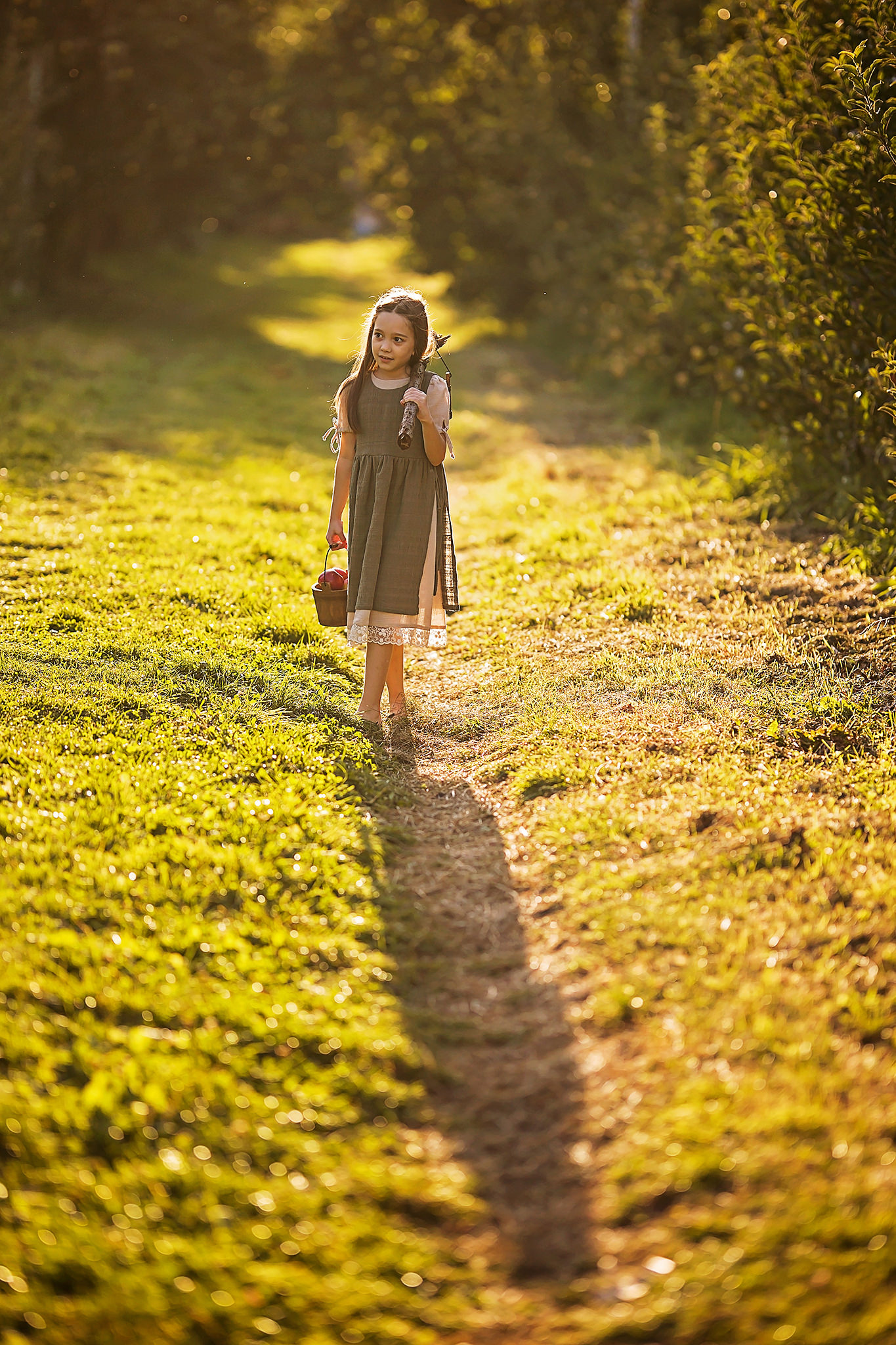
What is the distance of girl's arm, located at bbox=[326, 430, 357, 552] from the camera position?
15.4 ft

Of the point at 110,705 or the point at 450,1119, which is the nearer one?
the point at 450,1119

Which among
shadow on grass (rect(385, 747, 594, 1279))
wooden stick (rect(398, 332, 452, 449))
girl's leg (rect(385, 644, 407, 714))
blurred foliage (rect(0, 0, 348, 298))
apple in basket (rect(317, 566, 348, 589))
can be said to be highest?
blurred foliage (rect(0, 0, 348, 298))

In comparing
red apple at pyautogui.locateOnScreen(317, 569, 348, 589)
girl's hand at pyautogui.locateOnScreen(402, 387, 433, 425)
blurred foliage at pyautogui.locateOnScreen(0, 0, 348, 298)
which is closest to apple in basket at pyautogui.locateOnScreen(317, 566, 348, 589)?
red apple at pyautogui.locateOnScreen(317, 569, 348, 589)

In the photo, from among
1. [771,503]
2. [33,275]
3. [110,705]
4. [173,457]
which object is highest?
[33,275]

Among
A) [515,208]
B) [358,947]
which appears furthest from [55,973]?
[515,208]

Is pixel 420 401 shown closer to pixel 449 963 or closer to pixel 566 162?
pixel 449 963

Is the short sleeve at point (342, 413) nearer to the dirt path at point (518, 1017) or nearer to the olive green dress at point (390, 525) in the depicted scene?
the olive green dress at point (390, 525)

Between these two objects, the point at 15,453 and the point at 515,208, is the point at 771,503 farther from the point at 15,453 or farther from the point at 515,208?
the point at 515,208

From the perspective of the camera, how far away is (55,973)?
2.98 metres

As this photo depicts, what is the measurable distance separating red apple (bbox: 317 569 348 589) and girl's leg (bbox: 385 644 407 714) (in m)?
0.44

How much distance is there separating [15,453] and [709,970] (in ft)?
25.8

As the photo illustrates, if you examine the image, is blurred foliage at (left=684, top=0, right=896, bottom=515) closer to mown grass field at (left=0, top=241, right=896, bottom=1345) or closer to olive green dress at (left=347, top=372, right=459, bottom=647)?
mown grass field at (left=0, top=241, right=896, bottom=1345)

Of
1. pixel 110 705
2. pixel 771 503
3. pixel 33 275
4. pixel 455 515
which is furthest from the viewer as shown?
pixel 33 275

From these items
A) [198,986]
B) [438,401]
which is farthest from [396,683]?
[198,986]
